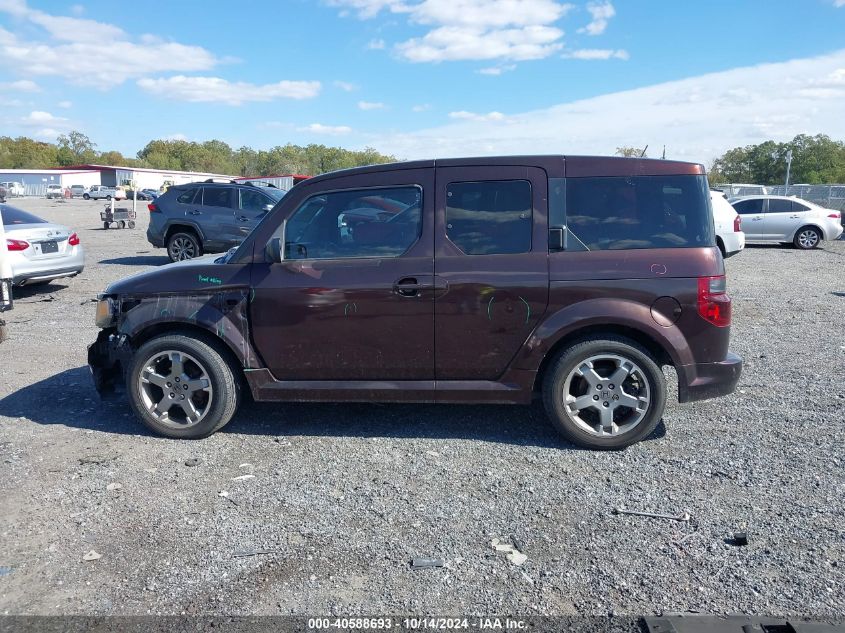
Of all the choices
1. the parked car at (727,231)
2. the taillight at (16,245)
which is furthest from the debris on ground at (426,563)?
the parked car at (727,231)

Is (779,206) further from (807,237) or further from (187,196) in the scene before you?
(187,196)

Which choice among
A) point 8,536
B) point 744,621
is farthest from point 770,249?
point 8,536

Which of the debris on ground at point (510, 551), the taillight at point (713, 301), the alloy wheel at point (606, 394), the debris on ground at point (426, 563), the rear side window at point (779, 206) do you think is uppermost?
the rear side window at point (779, 206)

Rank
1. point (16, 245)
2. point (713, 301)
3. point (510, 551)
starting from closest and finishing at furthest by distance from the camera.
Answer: point (510, 551) → point (713, 301) → point (16, 245)

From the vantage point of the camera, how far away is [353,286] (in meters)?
4.81

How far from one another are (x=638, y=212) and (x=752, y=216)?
57.2 feet

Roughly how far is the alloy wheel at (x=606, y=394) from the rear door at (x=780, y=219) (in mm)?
17633

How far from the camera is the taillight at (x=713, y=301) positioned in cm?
464

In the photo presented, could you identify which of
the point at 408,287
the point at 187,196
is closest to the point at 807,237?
the point at 187,196

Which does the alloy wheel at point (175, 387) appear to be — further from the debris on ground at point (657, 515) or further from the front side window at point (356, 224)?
the debris on ground at point (657, 515)

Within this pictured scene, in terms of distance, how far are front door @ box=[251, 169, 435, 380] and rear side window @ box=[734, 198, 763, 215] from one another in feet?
58.4

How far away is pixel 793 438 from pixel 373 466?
3034mm

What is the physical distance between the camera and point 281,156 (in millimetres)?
118125

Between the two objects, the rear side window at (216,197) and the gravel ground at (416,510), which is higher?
the rear side window at (216,197)
